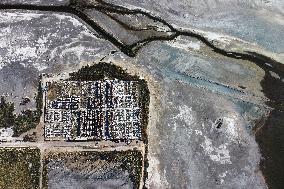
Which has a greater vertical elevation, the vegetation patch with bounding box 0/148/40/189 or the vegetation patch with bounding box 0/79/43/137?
the vegetation patch with bounding box 0/79/43/137

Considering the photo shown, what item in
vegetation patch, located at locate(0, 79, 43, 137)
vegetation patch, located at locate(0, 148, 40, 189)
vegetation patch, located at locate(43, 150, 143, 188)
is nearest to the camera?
vegetation patch, located at locate(0, 148, 40, 189)

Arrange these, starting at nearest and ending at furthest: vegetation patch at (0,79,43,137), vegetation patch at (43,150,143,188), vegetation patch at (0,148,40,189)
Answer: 1. vegetation patch at (0,148,40,189)
2. vegetation patch at (43,150,143,188)
3. vegetation patch at (0,79,43,137)

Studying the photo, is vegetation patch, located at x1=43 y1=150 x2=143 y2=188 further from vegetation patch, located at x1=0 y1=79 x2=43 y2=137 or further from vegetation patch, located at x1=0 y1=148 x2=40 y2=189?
vegetation patch, located at x1=0 y1=79 x2=43 y2=137

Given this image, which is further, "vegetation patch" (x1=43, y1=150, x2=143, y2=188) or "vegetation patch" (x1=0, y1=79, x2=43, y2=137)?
"vegetation patch" (x1=0, y1=79, x2=43, y2=137)

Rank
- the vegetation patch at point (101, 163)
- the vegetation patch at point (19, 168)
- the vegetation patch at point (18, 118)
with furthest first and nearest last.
→ the vegetation patch at point (18, 118) → the vegetation patch at point (101, 163) → the vegetation patch at point (19, 168)

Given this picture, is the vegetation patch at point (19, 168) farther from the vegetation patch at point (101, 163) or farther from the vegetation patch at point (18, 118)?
the vegetation patch at point (18, 118)

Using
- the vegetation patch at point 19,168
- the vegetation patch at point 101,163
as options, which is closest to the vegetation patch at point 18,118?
the vegetation patch at point 19,168

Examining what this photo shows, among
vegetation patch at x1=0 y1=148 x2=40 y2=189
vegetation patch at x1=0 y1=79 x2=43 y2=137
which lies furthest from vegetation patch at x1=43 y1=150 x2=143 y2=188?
vegetation patch at x1=0 y1=79 x2=43 y2=137
